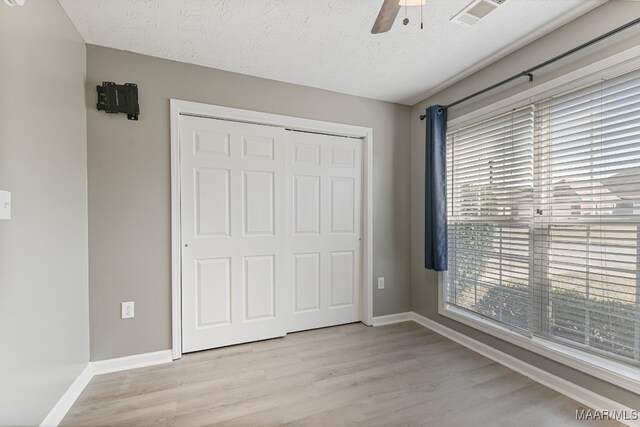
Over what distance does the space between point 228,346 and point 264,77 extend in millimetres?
2485

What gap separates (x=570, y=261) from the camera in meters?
1.90

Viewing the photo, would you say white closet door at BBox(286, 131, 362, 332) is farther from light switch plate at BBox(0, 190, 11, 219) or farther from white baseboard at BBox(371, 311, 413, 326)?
light switch plate at BBox(0, 190, 11, 219)

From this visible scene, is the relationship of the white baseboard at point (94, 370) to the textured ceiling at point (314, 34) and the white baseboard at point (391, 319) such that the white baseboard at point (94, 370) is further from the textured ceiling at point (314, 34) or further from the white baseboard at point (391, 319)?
the textured ceiling at point (314, 34)

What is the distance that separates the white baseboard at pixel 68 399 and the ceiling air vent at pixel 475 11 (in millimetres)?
3315

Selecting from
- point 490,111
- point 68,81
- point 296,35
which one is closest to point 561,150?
point 490,111

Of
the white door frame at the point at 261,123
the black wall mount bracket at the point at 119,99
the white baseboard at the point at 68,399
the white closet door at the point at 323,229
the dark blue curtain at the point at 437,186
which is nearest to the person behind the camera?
the white baseboard at the point at 68,399

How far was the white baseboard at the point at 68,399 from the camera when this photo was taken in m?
1.55

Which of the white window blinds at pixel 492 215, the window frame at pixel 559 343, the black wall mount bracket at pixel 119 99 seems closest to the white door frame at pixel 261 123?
the black wall mount bracket at pixel 119 99

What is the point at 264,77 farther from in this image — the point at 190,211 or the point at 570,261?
the point at 570,261

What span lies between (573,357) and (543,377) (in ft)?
0.94

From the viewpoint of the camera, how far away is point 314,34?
6.62ft

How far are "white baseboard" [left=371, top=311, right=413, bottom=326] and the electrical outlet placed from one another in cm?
225

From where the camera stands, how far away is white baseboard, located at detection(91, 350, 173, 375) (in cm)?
213

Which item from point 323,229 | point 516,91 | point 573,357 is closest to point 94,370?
point 323,229
